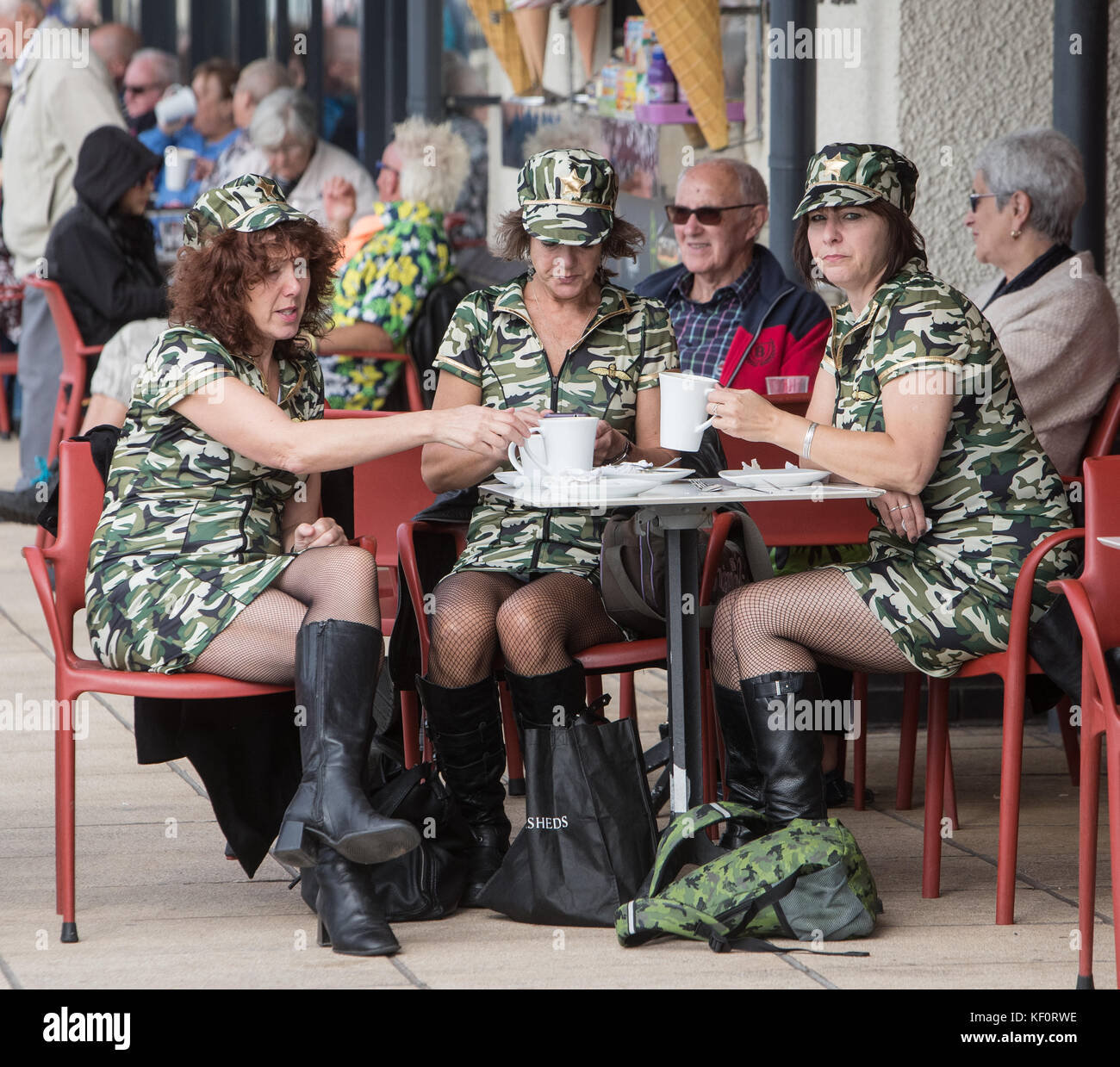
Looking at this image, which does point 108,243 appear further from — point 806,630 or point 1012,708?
point 1012,708

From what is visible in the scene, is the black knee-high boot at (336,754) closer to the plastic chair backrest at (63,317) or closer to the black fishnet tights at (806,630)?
the black fishnet tights at (806,630)

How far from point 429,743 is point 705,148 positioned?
378 cm

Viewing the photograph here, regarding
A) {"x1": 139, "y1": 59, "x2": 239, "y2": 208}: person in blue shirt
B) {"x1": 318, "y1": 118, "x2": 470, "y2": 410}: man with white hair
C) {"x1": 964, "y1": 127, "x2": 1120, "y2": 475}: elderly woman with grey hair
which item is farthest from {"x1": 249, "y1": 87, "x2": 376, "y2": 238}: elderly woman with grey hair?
{"x1": 964, "y1": 127, "x2": 1120, "y2": 475}: elderly woman with grey hair

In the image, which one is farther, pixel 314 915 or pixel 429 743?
pixel 429 743

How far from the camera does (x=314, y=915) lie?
3334 mm

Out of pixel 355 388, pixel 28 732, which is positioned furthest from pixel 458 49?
pixel 28 732

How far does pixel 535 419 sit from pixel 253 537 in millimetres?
581

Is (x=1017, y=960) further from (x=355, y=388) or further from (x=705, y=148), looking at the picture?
(x=705, y=148)

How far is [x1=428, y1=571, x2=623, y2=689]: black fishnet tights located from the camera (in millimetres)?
3334

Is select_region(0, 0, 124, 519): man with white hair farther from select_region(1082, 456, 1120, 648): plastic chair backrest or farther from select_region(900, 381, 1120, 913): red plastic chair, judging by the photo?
select_region(1082, 456, 1120, 648): plastic chair backrest

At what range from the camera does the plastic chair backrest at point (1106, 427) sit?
13.4 feet

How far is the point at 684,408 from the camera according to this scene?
3.01 m

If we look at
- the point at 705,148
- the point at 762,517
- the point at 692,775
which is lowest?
the point at 692,775
